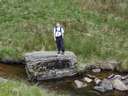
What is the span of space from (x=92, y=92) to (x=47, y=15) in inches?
495

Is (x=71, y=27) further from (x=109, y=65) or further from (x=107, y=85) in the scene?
(x=107, y=85)

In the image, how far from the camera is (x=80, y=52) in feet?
84.1

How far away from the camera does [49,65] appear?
2255 centimetres

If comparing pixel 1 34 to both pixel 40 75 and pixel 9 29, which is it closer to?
pixel 9 29

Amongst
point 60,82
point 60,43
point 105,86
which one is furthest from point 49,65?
point 105,86

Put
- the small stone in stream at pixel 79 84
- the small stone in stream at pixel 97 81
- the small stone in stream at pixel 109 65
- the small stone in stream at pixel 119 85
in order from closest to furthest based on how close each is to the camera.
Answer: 1. the small stone in stream at pixel 119 85
2. the small stone in stream at pixel 79 84
3. the small stone in stream at pixel 97 81
4. the small stone in stream at pixel 109 65

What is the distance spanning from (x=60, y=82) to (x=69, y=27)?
797cm

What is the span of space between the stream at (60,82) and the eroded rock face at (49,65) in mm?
388

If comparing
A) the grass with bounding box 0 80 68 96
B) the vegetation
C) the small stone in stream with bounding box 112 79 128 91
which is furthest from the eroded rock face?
the grass with bounding box 0 80 68 96

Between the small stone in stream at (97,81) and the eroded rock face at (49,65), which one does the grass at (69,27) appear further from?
the small stone in stream at (97,81)

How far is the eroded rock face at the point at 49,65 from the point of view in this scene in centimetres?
2231

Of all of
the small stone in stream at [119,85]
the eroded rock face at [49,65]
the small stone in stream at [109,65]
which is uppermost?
the eroded rock face at [49,65]

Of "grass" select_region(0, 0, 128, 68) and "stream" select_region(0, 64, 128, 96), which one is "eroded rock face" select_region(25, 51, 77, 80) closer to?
"stream" select_region(0, 64, 128, 96)

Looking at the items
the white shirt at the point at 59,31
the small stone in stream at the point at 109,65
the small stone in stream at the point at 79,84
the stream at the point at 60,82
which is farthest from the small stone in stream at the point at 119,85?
the white shirt at the point at 59,31
